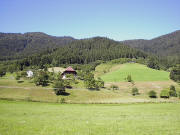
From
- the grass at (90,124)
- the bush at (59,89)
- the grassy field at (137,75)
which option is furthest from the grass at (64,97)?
the grass at (90,124)

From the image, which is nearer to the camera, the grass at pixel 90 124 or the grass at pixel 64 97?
the grass at pixel 90 124

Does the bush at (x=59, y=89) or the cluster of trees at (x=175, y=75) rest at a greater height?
the cluster of trees at (x=175, y=75)

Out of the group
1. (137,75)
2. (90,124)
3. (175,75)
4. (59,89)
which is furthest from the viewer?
(137,75)

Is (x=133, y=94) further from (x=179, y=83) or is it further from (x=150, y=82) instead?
(x=179, y=83)

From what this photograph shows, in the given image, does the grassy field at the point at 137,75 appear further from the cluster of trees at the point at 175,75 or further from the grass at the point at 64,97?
the grass at the point at 64,97

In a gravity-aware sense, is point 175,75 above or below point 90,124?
above

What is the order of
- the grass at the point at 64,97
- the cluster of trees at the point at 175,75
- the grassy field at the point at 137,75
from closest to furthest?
the grass at the point at 64,97 → the cluster of trees at the point at 175,75 → the grassy field at the point at 137,75

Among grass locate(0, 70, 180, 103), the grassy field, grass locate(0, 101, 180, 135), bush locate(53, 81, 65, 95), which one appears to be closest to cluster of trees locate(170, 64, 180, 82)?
the grassy field

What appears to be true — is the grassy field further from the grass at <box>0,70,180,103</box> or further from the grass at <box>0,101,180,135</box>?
the grass at <box>0,101,180,135</box>

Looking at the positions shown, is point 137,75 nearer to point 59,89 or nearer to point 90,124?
point 59,89

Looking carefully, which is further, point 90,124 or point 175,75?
point 175,75

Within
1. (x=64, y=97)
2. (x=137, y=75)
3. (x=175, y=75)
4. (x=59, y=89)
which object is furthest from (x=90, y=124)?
Answer: (x=137, y=75)

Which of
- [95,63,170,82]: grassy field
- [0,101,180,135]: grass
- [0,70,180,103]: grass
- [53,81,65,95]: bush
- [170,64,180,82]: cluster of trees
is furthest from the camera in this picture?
[95,63,170,82]: grassy field

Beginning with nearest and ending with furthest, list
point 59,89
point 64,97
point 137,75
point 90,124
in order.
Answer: point 90,124 < point 64,97 < point 59,89 < point 137,75
